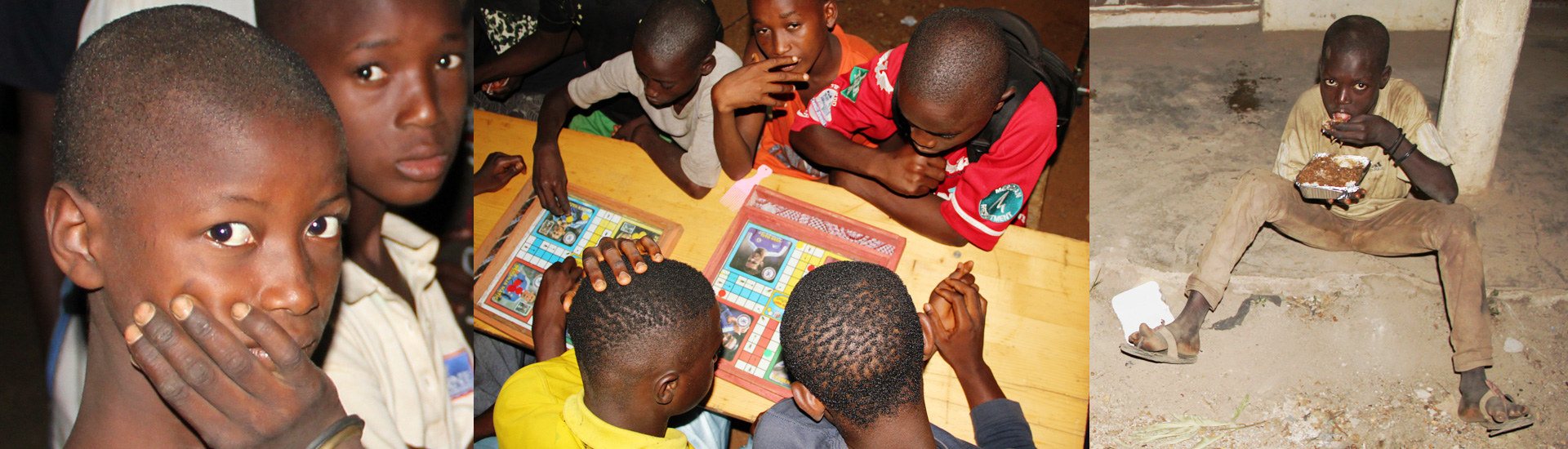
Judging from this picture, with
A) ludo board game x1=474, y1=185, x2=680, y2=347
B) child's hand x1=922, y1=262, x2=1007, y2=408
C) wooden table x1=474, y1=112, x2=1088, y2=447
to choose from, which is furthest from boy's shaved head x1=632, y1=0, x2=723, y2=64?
child's hand x1=922, y1=262, x2=1007, y2=408

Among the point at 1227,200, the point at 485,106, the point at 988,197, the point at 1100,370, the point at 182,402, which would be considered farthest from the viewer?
the point at 485,106

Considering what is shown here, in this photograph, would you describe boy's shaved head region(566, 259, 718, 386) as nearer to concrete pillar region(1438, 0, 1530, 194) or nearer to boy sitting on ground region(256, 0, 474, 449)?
boy sitting on ground region(256, 0, 474, 449)

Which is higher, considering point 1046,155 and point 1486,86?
point 1486,86

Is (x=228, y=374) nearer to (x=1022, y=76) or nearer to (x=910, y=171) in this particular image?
(x=910, y=171)

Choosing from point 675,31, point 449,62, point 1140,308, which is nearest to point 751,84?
point 675,31

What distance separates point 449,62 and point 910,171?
3.72 ft

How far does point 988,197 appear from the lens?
1773mm

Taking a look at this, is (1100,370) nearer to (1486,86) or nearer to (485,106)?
(1486,86)

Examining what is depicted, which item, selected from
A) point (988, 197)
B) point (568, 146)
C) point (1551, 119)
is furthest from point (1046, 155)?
point (568, 146)

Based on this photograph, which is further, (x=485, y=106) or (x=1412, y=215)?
(x=485, y=106)

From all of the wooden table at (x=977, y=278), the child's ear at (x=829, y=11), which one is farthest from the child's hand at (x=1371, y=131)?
the child's ear at (x=829, y=11)

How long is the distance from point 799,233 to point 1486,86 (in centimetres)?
137

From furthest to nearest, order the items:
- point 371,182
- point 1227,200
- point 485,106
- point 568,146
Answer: point 485,106 < point 568,146 < point 1227,200 < point 371,182

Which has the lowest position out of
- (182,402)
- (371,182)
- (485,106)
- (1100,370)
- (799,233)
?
(1100,370)
